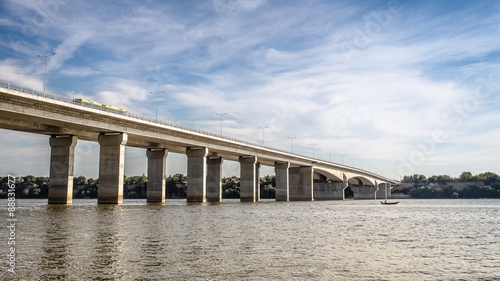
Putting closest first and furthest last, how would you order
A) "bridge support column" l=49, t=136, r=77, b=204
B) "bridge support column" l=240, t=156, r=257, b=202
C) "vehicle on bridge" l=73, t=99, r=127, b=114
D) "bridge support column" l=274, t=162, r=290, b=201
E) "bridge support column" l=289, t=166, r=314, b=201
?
1. "vehicle on bridge" l=73, t=99, r=127, b=114
2. "bridge support column" l=49, t=136, r=77, b=204
3. "bridge support column" l=240, t=156, r=257, b=202
4. "bridge support column" l=274, t=162, r=290, b=201
5. "bridge support column" l=289, t=166, r=314, b=201

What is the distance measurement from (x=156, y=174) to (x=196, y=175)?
27.2 ft

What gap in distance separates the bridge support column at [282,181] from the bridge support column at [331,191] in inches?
1851

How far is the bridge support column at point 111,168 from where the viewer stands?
6962 centimetres

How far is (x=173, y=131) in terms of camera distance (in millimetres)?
81812

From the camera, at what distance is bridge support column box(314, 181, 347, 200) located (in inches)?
6806

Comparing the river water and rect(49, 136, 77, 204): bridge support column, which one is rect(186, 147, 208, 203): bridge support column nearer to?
rect(49, 136, 77, 204): bridge support column

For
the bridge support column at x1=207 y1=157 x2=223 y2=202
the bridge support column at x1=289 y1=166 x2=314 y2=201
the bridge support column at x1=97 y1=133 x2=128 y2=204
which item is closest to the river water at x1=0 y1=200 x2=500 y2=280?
the bridge support column at x1=97 y1=133 x2=128 y2=204

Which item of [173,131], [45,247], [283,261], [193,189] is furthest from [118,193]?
[283,261]

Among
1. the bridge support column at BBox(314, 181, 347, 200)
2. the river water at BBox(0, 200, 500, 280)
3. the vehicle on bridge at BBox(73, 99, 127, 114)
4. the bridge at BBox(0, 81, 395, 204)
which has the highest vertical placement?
the vehicle on bridge at BBox(73, 99, 127, 114)

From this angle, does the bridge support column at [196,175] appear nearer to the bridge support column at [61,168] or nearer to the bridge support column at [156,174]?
the bridge support column at [156,174]

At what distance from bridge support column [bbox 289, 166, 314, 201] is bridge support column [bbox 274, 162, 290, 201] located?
12.7 metres

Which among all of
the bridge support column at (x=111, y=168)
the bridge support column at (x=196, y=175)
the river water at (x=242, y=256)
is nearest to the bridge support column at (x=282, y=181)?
the bridge support column at (x=196, y=175)

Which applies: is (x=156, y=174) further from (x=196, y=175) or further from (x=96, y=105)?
(x=96, y=105)

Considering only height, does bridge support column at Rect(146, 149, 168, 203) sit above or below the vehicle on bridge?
below
